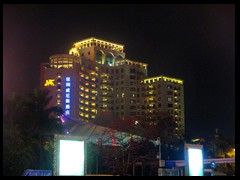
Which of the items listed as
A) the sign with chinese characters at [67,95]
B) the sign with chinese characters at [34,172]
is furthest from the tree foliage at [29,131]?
the sign with chinese characters at [67,95]

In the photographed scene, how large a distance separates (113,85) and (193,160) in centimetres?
9040

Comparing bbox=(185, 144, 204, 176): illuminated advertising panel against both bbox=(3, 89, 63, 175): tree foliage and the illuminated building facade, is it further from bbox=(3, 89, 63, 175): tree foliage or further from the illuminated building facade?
the illuminated building facade

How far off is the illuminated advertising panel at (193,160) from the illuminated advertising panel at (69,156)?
2774mm

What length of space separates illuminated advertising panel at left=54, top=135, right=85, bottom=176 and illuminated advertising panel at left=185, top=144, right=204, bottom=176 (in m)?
2.77

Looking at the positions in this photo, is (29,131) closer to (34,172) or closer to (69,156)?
(69,156)

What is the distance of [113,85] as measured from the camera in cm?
10119

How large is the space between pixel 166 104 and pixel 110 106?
13.7 meters

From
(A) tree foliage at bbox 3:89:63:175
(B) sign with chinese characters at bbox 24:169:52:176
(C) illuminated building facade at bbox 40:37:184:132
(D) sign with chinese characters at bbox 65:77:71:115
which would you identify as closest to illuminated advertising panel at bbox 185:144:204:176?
(B) sign with chinese characters at bbox 24:169:52:176

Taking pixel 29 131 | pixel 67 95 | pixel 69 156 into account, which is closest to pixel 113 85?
pixel 67 95

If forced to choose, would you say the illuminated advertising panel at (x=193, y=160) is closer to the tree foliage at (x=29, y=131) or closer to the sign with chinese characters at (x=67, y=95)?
the tree foliage at (x=29, y=131)

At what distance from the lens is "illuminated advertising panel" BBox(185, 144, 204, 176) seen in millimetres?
10570

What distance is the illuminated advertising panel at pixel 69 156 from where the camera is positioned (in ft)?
34.3

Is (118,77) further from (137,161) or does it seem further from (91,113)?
(137,161)

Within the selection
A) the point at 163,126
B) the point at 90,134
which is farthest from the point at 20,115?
the point at 163,126
